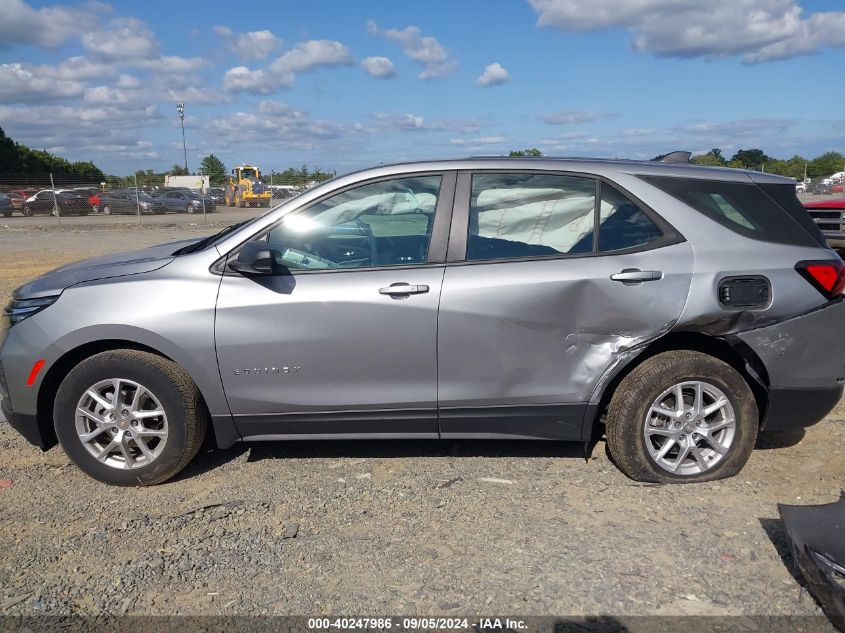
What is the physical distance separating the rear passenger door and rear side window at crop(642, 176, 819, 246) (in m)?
0.23

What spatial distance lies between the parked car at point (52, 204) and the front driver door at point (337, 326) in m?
32.3

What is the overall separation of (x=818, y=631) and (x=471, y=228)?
242 cm

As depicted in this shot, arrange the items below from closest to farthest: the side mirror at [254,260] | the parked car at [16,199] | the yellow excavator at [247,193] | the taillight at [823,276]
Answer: the side mirror at [254,260], the taillight at [823,276], the parked car at [16,199], the yellow excavator at [247,193]

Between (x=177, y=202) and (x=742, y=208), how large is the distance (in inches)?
1480

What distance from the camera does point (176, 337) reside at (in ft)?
12.5

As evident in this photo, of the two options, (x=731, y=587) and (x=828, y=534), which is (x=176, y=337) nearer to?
(x=731, y=587)

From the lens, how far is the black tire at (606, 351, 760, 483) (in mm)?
3836

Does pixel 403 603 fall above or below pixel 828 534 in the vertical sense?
below


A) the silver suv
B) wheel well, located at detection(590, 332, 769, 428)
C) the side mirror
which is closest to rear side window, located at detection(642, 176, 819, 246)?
the silver suv

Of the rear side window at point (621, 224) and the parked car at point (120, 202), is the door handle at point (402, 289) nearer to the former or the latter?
the rear side window at point (621, 224)

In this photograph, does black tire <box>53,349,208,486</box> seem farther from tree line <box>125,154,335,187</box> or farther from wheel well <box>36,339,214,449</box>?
tree line <box>125,154,335,187</box>

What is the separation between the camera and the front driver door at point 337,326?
12.4 ft

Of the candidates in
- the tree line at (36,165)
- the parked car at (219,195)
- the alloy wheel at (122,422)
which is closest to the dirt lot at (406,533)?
the alloy wheel at (122,422)

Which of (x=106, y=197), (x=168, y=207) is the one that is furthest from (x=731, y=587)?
(x=168, y=207)
